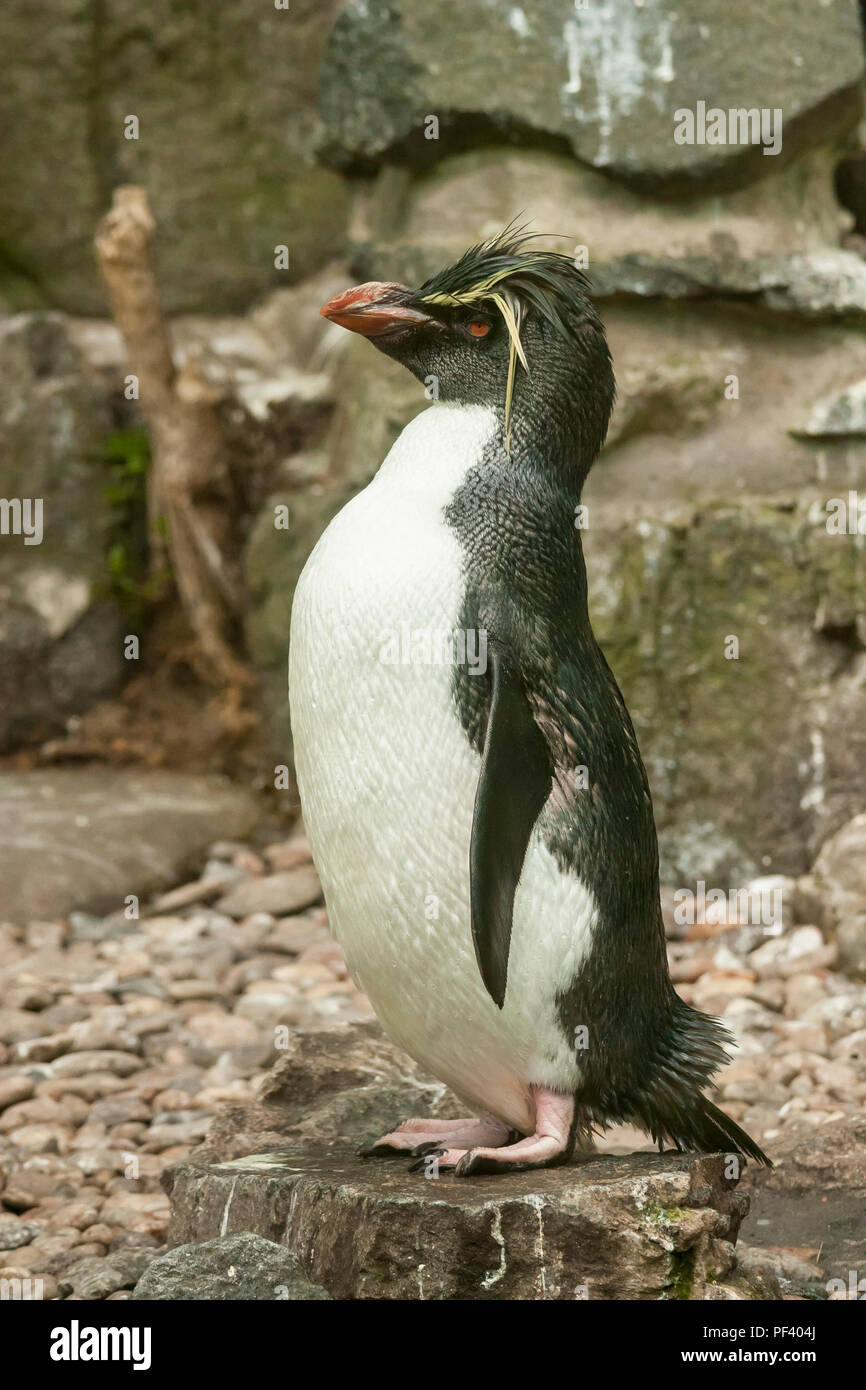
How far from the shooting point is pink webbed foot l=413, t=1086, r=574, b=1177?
2.43 m

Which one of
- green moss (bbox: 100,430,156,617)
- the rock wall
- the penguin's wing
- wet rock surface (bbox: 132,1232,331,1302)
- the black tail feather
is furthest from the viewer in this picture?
green moss (bbox: 100,430,156,617)

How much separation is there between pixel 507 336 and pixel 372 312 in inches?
8.3

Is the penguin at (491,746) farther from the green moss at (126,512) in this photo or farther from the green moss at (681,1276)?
the green moss at (126,512)

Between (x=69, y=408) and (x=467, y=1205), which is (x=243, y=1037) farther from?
(x=69, y=408)

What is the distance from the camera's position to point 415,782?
7.93ft

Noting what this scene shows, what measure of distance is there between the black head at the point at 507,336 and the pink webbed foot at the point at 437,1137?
1.09m

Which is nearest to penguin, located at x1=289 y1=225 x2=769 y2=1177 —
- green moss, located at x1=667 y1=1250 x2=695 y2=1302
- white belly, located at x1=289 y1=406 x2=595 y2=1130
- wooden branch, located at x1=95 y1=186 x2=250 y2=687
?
white belly, located at x1=289 y1=406 x2=595 y2=1130

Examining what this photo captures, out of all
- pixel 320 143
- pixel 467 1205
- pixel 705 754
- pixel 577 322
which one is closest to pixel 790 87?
pixel 320 143

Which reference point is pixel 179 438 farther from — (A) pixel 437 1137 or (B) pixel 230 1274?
(B) pixel 230 1274

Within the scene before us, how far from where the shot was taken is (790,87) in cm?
469

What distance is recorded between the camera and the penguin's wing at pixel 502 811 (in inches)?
91.4

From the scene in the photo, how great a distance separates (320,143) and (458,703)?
3278 mm

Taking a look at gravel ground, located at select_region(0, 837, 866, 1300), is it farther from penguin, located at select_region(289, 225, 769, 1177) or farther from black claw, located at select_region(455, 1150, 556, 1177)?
penguin, located at select_region(289, 225, 769, 1177)

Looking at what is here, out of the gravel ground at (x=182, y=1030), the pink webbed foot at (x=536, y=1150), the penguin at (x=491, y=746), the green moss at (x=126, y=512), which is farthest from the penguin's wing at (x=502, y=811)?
the green moss at (x=126, y=512)
